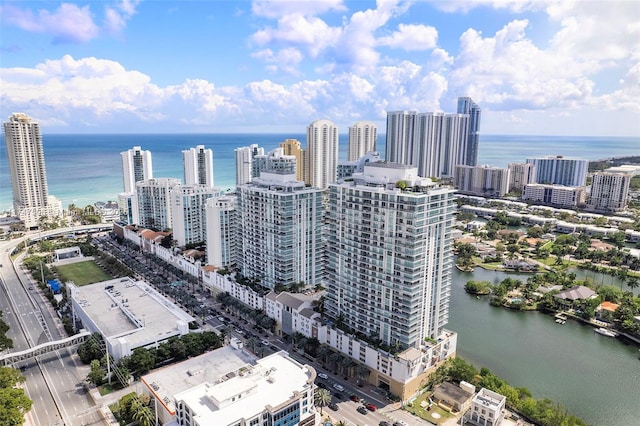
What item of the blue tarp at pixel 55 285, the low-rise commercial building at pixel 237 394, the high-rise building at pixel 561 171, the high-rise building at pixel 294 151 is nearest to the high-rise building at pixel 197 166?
the high-rise building at pixel 294 151

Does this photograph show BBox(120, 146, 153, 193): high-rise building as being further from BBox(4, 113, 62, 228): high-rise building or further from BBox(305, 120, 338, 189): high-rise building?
BBox(305, 120, 338, 189): high-rise building

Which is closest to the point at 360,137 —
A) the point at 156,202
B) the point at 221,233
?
the point at 156,202

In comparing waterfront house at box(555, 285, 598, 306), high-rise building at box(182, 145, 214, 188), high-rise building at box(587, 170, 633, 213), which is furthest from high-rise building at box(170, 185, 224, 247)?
high-rise building at box(587, 170, 633, 213)

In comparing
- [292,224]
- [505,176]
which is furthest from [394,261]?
[505,176]

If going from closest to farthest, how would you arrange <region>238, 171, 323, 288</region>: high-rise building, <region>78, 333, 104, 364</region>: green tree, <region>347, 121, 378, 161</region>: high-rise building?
<region>78, 333, 104, 364</region>: green tree → <region>238, 171, 323, 288</region>: high-rise building → <region>347, 121, 378, 161</region>: high-rise building

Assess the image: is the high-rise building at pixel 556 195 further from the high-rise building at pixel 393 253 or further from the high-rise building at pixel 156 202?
the high-rise building at pixel 156 202
